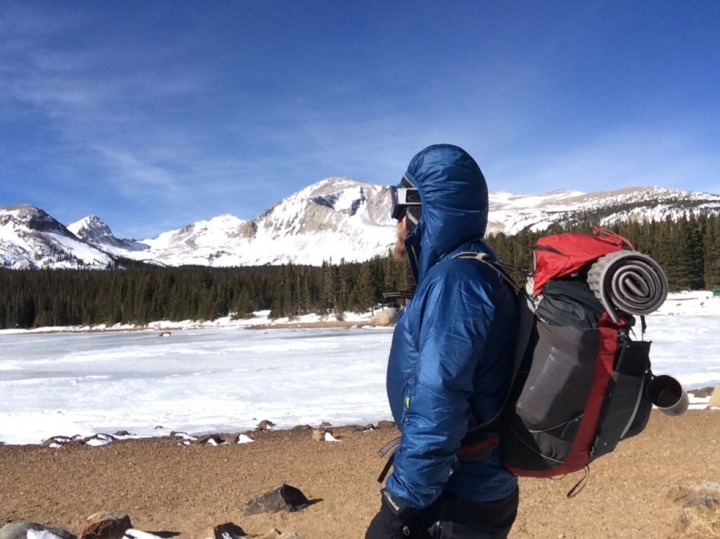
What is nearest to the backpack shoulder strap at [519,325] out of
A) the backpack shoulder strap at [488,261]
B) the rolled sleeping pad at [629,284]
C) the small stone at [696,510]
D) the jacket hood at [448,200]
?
the backpack shoulder strap at [488,261]

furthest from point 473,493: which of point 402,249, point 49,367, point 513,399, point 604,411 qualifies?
point 49,367

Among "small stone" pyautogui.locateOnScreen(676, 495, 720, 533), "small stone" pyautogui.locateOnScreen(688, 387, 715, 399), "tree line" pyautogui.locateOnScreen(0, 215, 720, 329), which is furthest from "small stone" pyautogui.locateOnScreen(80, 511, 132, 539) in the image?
"tree line" pyautogui.locateOnScreen(0, 215, 720, 329)

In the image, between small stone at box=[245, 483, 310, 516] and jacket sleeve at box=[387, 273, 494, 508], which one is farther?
small stone at box=[245, 483, 310, 516]

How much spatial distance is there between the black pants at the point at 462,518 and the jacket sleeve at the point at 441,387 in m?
0.19

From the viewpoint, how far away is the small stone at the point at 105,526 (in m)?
5.42

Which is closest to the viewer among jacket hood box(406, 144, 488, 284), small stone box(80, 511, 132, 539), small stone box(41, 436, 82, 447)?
jacket hood box(406, 144, 488, 284)

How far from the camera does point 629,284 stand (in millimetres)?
2064

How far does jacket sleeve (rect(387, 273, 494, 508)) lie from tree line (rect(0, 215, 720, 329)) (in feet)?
211

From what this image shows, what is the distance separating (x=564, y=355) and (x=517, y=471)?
0.54m

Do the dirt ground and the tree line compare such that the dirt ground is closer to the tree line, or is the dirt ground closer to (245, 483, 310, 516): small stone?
(245, 483, 310, 516): small stone

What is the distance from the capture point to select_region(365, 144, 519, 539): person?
2074 millimetres

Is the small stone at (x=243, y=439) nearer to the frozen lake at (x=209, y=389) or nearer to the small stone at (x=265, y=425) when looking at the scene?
the small stone at (x=265, y=425)

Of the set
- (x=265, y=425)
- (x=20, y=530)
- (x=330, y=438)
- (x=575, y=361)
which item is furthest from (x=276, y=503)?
(x=575, y=361)

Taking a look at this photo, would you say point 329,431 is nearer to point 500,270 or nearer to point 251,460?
point 251,460
